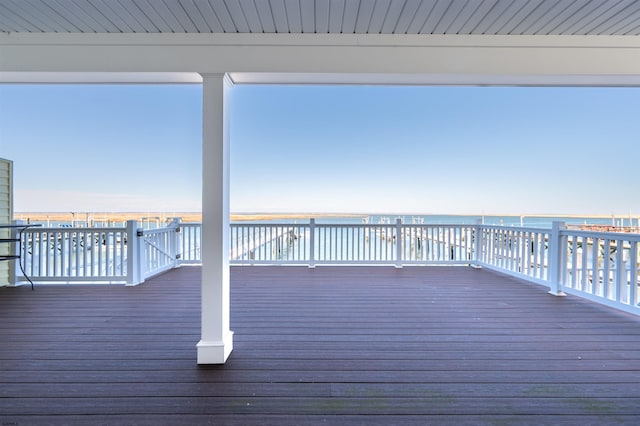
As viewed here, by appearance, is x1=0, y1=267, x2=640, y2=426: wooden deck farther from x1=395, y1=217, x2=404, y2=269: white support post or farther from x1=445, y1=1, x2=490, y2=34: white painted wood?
x1=445, y1=1, x2=490, y2=34: white painted wood

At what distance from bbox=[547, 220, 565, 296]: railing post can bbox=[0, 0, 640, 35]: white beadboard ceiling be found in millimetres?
2707

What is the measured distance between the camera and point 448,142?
11.6m

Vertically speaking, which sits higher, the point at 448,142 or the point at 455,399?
the point at 448,142

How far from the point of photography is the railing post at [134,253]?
14.4 feet

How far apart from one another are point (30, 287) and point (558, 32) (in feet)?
22.6

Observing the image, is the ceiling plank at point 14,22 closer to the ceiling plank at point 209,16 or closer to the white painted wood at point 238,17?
the ceiling plank at point 209,16

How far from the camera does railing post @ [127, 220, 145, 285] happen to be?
4.38 m

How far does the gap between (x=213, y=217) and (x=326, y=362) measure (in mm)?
1352

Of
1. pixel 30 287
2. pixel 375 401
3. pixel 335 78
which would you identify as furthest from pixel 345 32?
pixel 30 287

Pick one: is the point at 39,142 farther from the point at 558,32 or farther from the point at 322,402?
the point at 558,32

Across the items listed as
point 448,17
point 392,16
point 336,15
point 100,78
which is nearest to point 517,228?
point 448,17

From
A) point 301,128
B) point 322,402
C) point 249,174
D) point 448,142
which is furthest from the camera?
point 249,174

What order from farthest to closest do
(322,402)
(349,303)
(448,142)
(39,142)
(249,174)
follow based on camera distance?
(249,174), (448,142), (39,142), (349,303), (322,402)

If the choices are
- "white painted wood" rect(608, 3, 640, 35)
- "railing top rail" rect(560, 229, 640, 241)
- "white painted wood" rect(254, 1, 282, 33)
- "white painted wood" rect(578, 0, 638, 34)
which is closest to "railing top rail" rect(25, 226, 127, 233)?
"white painted wood" rect(254, 1, 282, 33)
